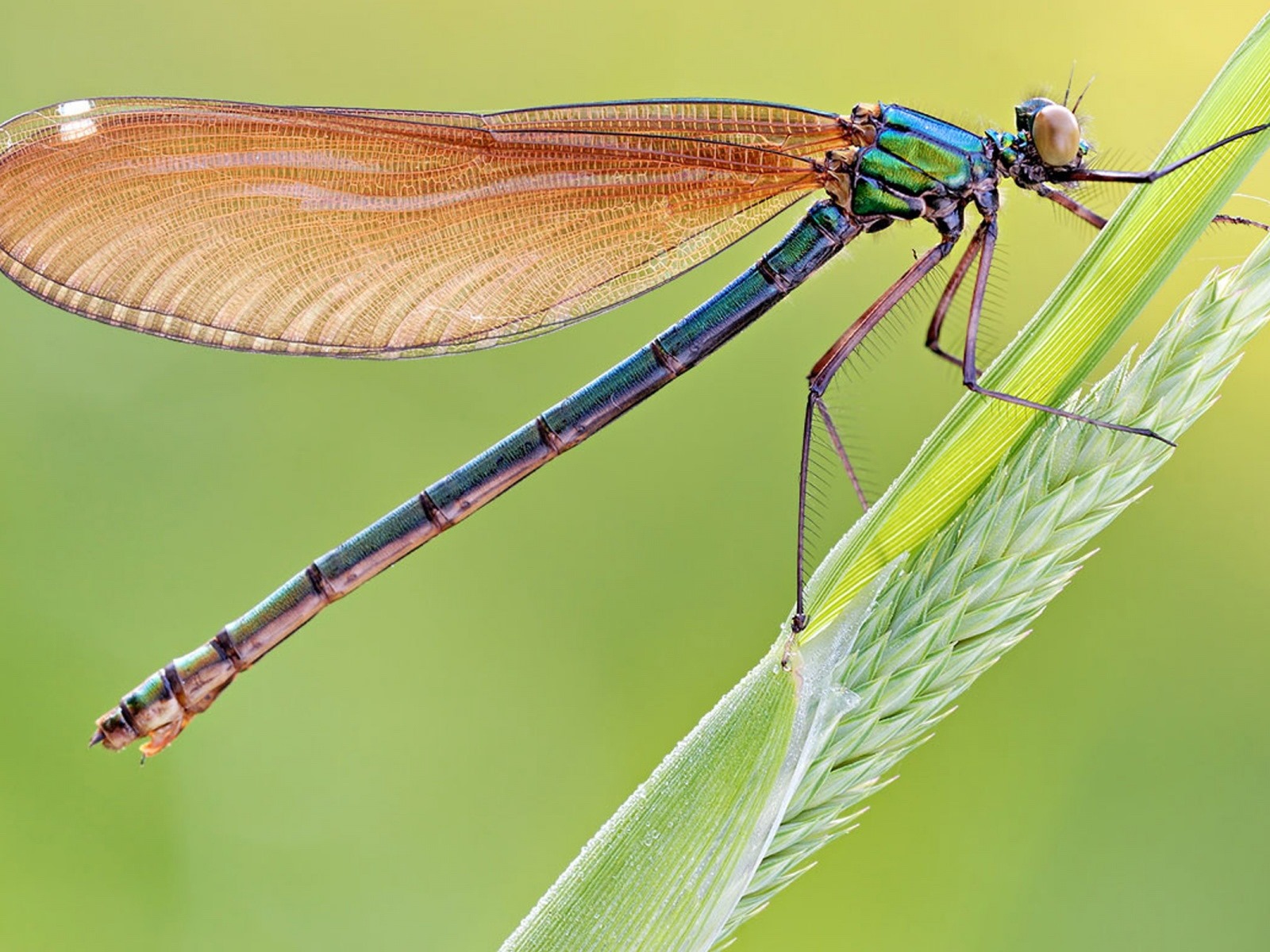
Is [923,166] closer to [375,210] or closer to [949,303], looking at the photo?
[949,303]

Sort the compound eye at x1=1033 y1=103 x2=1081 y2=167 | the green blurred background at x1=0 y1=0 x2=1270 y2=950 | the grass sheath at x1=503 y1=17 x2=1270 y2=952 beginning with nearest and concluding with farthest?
the grass sheath at x1=503 y1=17 x2=1270 y2=952 < the compound eye at x1=1033 y1=103 x2=1081 y2=167 < the green blurred background at x1=0 y1=0 x2=1270 y2=950

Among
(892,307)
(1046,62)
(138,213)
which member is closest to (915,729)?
(892,307)

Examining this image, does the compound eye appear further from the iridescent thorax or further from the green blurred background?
the green blurred background

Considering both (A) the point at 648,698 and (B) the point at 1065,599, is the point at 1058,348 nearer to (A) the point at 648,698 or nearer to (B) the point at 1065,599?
(B) the point at 1065,599

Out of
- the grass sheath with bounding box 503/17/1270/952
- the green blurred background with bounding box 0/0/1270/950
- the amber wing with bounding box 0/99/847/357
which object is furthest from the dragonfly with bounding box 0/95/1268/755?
the grass sheath with bounding box 503/17/1270/952

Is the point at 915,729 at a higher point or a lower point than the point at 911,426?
lower

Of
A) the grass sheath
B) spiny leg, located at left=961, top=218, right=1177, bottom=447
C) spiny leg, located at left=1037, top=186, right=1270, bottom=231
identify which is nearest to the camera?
the grass sheath
